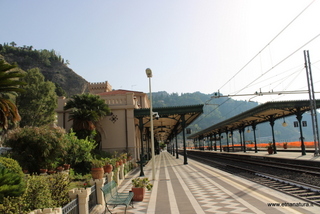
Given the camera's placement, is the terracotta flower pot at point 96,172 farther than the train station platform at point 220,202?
Yes

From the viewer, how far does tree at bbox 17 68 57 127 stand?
45719mm

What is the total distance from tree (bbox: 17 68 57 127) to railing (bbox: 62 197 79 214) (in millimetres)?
42779

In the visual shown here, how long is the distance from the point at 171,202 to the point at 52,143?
9208 mm

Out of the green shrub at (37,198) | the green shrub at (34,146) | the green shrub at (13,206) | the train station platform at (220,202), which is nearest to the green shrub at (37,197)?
the green shrub at (37,198)

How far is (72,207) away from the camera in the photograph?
576 centimetres

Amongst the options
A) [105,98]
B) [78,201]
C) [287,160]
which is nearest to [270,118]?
[287,160]

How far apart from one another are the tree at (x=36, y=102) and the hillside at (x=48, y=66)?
58551mm

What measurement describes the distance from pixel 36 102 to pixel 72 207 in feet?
148

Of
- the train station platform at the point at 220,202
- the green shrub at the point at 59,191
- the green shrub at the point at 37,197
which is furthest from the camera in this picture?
the train station platform at the point at 220,202

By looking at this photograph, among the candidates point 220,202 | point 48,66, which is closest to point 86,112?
point 220,202

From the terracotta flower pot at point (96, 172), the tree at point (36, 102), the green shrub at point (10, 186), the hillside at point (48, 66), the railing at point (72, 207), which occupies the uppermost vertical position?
the hillside at point (48, 66)

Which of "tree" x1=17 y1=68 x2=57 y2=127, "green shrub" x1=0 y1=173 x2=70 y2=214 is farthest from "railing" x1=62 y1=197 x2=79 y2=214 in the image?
"tree" x1=17 y1=68 x2=57 y2=127

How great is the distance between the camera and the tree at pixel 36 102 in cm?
4572

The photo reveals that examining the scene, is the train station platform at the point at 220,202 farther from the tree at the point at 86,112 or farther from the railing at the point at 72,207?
the tree at the point at 86,112
